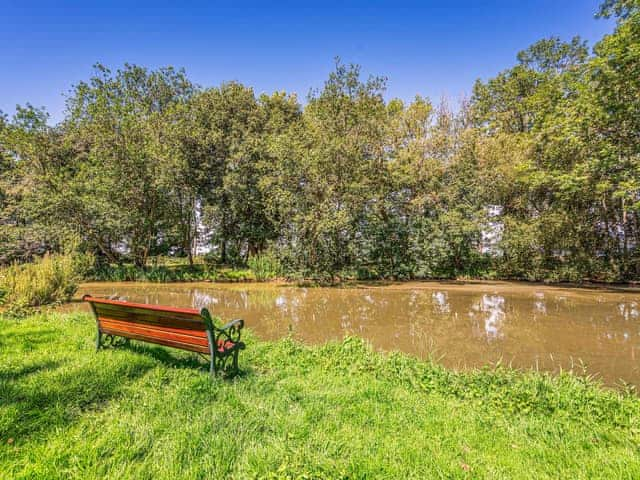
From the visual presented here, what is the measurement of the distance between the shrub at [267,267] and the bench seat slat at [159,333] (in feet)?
39.7

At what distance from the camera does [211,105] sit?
20.0 meters

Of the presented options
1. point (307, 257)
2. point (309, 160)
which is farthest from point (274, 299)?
point (309, 160)

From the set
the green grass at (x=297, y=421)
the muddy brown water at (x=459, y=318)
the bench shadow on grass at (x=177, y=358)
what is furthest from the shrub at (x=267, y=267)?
the green grass at (x=297, y=421)

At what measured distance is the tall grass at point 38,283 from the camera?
8547 millimetres

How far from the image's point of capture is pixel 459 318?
338 inches

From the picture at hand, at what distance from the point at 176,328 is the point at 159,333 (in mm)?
320

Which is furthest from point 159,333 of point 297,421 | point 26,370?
point 297,421

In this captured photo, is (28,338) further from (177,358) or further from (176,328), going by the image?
(176,328)

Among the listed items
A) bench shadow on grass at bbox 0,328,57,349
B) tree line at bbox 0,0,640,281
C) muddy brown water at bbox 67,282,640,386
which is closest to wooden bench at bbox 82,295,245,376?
bench shadow on grass at bbox 0,328,57,349

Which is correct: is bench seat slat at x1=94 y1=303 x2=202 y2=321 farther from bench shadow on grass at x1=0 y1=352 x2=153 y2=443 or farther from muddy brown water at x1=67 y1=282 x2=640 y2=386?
muddy brown water at x1=67 y1=282 x2=640 y2=386

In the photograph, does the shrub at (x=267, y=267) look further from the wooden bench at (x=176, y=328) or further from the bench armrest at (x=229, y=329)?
the bench armrest at (x=229, y=329)

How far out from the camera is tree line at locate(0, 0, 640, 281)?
15.1 m

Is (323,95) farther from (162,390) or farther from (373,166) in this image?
(162,390)

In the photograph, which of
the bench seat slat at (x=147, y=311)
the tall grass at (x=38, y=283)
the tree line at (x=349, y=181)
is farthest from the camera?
the tree line at (x=349, y=181)
